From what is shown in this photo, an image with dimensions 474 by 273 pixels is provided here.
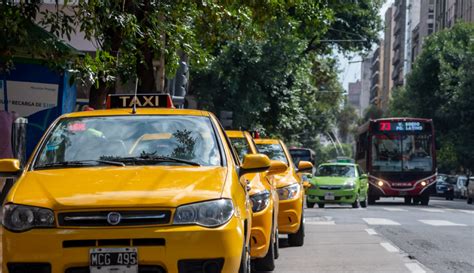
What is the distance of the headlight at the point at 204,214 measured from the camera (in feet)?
20.5

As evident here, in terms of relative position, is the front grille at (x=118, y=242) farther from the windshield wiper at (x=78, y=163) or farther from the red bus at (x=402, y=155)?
the red bus at (x=402, y=155)

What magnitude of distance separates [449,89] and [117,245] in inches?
1890

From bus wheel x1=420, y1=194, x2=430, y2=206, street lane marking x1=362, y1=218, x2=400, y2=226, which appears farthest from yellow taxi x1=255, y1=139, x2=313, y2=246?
bus wheel x1=420, y1=194, x2=430, y2=206

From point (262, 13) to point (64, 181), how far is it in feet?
32.5

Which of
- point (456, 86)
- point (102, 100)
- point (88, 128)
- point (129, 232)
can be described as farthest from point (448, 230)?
point (456, 86)

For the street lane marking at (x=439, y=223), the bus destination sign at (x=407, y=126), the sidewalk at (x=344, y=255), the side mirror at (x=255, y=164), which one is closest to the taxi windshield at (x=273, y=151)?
the sidewalk at (x=344, y=255)

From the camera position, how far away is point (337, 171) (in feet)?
96.9

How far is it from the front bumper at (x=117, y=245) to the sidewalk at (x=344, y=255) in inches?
168

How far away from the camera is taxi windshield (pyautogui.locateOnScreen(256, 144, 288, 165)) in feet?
45.7

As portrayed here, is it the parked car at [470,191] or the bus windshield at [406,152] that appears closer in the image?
the bus windshield at [406,152]

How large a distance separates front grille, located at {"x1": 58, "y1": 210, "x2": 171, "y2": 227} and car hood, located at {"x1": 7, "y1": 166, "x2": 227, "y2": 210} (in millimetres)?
55

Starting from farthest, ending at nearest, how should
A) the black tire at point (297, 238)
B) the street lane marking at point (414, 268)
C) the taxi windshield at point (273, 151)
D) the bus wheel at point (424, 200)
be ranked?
1. the bus wheel at point (424, 200)
2. the taxi windshield at point (273, 151)
3. the black tire at point (297, 238)
4. the street lane marking at point (414, 268)

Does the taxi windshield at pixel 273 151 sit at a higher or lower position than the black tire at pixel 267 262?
higher

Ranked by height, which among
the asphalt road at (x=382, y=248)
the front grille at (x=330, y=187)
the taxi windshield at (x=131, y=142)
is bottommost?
the asphalt road at (x=382, y=248)
